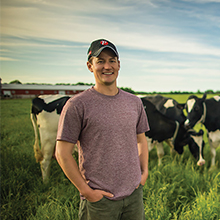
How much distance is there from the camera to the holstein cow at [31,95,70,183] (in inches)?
177

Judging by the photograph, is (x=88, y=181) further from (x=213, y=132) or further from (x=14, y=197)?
(x=213, y=132)

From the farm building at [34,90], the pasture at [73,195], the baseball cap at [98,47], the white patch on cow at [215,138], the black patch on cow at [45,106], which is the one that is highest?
the farm building at [34,90]

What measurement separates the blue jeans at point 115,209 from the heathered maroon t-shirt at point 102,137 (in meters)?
0.07

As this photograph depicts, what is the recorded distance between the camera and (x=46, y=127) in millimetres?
4594

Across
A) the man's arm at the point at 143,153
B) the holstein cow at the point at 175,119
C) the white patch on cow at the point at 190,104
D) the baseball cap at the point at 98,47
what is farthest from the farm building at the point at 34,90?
the baseball cap at the point at 98,47

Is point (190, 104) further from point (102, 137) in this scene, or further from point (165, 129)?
point (102, 137)

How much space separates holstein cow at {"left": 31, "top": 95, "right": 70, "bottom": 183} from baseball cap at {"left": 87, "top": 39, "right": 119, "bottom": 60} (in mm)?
3259

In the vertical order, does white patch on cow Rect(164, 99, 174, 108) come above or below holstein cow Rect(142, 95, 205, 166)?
above

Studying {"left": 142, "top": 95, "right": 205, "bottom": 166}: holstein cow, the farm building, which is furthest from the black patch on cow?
the farm building

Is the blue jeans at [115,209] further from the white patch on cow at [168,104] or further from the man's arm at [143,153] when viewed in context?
the white patch on cow at [168,104]

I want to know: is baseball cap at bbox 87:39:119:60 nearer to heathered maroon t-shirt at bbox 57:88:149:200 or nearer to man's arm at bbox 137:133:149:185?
heathered maroon t-shirt at bbox 57:88:149:200

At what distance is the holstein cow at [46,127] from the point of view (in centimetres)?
450

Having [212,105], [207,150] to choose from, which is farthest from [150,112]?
[207,150]

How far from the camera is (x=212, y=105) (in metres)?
5.21
